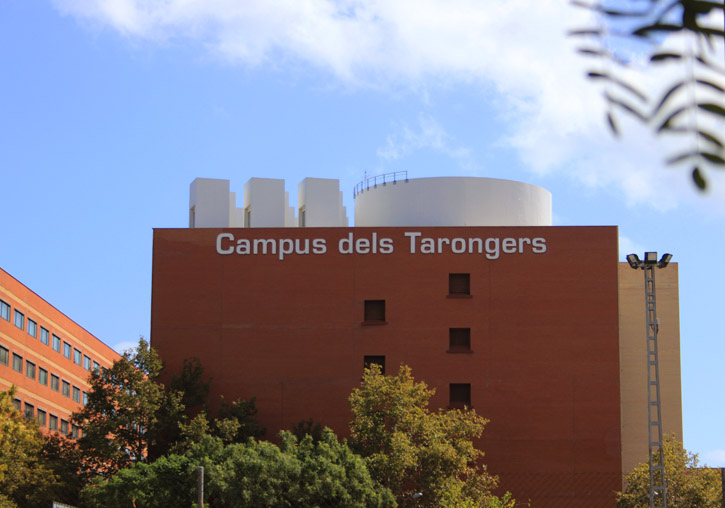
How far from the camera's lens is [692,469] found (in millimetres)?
53938

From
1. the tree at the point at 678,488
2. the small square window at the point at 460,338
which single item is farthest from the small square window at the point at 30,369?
the tree at the point at 678,488

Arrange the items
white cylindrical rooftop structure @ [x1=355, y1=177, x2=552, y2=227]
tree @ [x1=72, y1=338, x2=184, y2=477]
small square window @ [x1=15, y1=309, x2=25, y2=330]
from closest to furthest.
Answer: tree @ [x1=72, y1=338, x2=184, y2=477]
white cylindrical rooftop structure @ [x1=355, y1=177, x2=552, y2=227]
small square window @ [x1=15, y1=309, x2=25, y2=330]

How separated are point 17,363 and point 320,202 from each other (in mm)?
24287

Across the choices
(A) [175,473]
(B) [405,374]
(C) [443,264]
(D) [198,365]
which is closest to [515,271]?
(C) [443,264]

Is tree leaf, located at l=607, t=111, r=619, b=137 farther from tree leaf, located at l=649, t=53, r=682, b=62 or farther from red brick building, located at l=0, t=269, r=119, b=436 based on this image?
red brick building, located at l=0, t=269, r=119, b=436

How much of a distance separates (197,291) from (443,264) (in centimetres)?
1257

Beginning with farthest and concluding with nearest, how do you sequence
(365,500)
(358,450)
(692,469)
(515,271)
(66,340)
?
(66,340)
(515,271)
(692,469)
(358,450)
(365,500)

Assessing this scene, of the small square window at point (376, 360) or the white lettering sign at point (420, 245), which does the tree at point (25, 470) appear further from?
the white lettering sign at point (420, 245)

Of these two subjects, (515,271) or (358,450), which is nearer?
(358,450)

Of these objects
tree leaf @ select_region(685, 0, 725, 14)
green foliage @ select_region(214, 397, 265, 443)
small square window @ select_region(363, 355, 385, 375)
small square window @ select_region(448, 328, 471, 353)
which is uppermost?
small square window @ select_region(448, 328, 471, 353)

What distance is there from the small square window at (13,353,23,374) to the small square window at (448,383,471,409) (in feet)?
99.4

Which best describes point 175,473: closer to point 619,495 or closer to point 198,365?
point 198,365

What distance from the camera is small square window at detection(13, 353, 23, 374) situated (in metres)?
72.1

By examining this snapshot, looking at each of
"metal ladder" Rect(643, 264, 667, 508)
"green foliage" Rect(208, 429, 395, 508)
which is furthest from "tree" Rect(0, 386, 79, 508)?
"metal ladder" Rect(643, 264, 667, 508)
